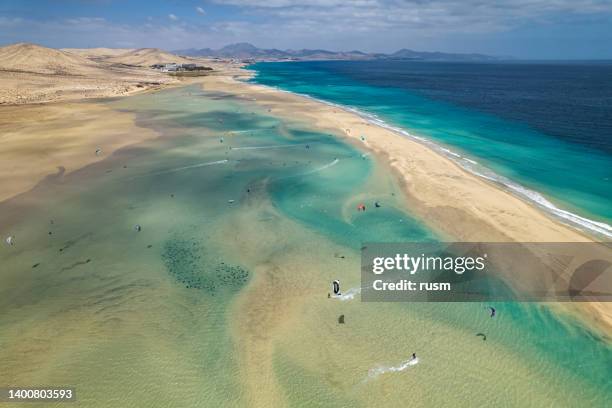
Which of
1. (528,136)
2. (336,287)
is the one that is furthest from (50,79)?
(528,136)

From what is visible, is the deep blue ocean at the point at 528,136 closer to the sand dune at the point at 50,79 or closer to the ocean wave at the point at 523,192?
the ocean wave at the point at 523,192

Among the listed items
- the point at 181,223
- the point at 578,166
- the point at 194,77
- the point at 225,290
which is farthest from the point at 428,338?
the point at 194,77

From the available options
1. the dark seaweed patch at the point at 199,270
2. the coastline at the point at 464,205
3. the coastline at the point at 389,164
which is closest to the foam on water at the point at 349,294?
the dark seaweed patch at the point at 199,270

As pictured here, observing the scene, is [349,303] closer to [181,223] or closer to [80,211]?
[181,223]

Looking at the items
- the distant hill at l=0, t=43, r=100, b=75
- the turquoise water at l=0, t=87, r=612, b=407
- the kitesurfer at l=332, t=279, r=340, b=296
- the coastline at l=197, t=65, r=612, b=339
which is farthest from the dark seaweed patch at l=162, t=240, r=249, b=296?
the distant hill at l=0, t=43, r=100, b=75

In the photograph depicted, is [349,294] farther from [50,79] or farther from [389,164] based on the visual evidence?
[50,79]

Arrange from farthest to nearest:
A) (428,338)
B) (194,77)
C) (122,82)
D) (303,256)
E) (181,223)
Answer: (194,77), (122,82), (181,223), (303,256), (428,338)
